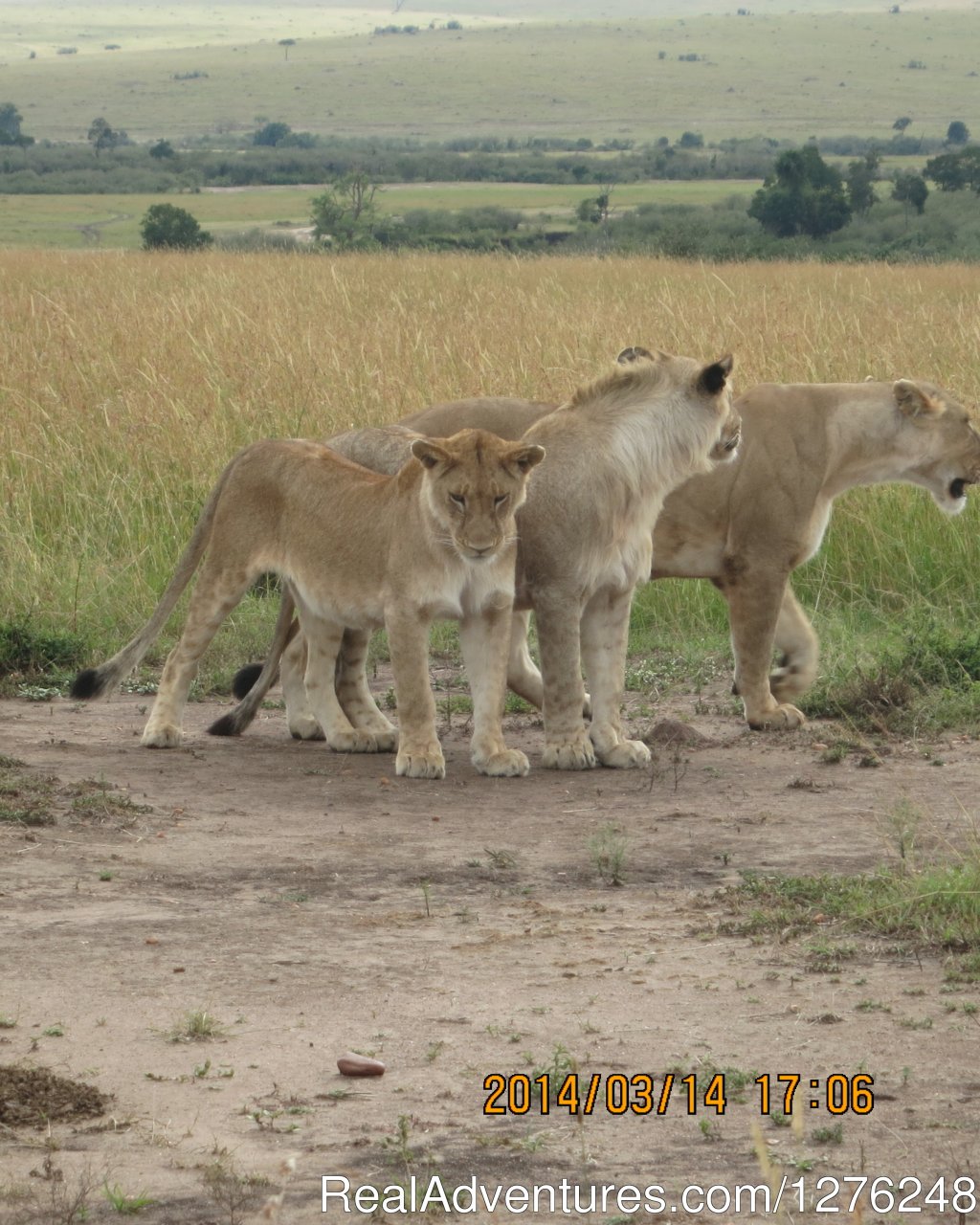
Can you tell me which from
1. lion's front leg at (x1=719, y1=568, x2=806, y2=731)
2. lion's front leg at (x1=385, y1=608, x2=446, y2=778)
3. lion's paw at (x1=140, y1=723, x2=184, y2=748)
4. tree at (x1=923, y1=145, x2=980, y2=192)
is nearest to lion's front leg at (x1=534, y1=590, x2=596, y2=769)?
lion's front leg at (x1=385, y1=608, x2=446, y2=778)

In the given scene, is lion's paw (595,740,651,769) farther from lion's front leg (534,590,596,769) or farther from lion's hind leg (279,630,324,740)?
lion's hind leg (279,630,324,740)

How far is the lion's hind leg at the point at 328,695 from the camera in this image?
6406 mm

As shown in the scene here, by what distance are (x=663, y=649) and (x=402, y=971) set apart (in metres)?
4.12

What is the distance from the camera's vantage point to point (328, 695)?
21.2ft

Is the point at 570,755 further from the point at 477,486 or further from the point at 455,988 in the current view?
the point at 455,988

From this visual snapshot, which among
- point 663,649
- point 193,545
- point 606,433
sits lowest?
point 663,649

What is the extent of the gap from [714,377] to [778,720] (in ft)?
4.08

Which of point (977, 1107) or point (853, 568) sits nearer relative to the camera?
point (977, 1107)

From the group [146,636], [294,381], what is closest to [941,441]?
[146,636]

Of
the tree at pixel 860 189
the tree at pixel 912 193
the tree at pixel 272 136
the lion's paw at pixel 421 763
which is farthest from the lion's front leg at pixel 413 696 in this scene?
the tree at pixel 272 136

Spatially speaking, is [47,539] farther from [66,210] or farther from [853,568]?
[66,210]

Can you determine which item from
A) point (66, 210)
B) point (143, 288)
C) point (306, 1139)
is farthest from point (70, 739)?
point (66, 210)

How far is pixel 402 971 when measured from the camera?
4.04 m

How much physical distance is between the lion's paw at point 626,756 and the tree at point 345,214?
75.3ft
